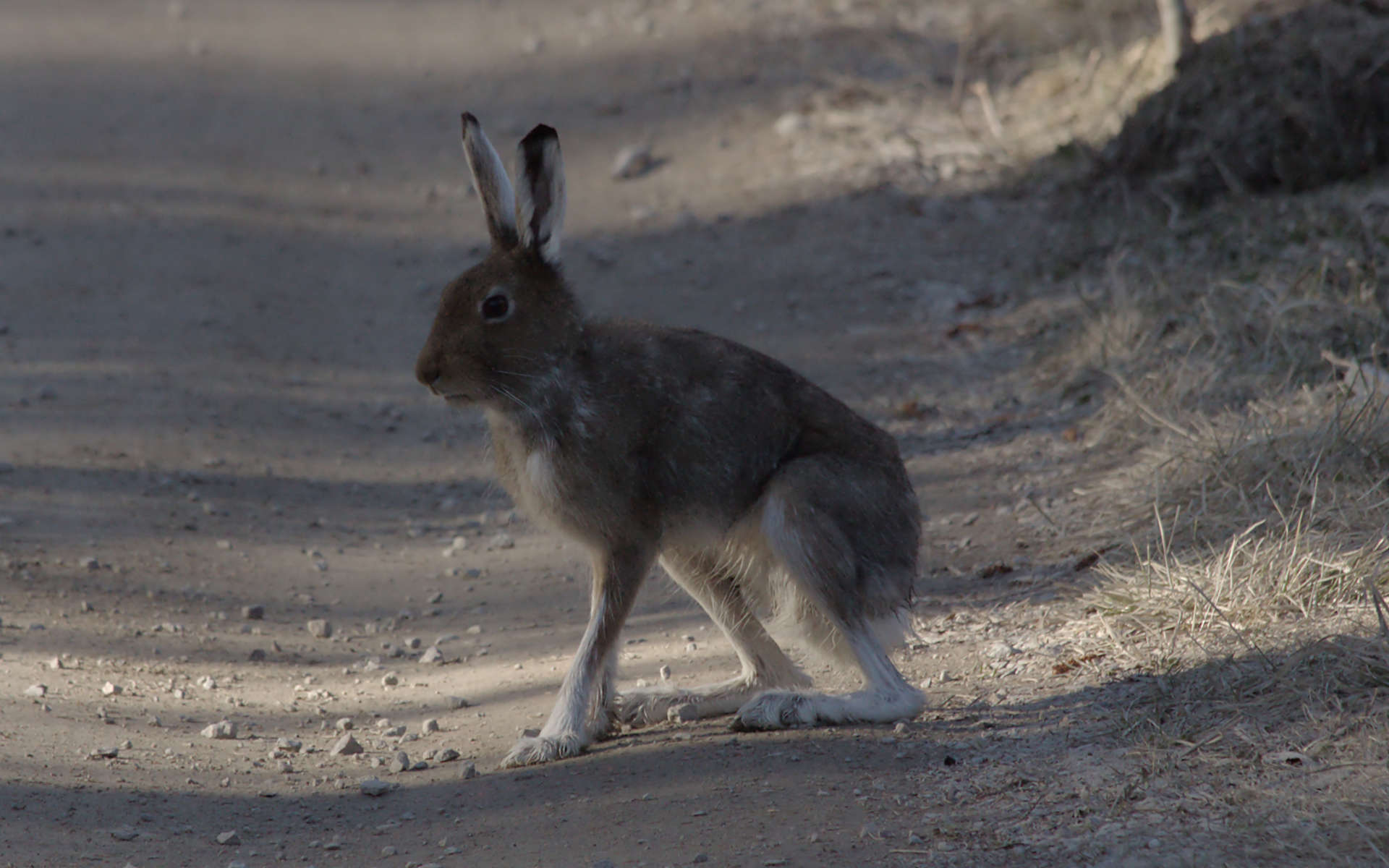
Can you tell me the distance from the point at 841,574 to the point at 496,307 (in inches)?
59.8

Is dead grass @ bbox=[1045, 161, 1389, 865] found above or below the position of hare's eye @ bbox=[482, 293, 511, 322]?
below

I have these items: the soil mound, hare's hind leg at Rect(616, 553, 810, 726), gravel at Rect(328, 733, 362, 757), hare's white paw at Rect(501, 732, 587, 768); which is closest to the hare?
hare's white paw at Rect(501, 732, 587, 768)

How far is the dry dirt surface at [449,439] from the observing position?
4277 millimetres

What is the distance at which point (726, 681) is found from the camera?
532 cm

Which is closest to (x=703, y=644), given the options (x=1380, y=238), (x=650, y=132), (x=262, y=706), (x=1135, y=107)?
(x=262, y=706)

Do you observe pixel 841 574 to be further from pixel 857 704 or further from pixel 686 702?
pixel 686 702

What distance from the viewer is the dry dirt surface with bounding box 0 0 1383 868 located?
4277 millimetres

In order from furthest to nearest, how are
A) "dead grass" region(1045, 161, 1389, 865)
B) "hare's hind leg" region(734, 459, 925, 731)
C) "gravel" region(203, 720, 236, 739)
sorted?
"gravel" region(203, 720, 236, 739)
"hare's hind leg" region(734, 459, 925, 731)
"dead grass" region(1045, 161, 1389, 865)

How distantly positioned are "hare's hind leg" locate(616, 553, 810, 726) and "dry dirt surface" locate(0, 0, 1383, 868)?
0.39 feet

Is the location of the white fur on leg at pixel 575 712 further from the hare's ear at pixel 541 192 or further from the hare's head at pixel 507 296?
the hare's ear at pixel 541 192

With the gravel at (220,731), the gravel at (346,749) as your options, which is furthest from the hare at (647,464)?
the gravel at (220,731)

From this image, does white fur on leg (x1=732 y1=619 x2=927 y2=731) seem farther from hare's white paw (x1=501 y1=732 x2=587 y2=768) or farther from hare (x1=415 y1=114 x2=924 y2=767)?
hare's white paw (x1=501 y1=732 x2=587 y2=768)

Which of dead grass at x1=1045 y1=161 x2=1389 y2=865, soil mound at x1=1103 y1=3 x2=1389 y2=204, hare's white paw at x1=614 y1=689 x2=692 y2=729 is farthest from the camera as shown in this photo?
soil mound at x1=1103 y1=3 x2=1389 y2=204

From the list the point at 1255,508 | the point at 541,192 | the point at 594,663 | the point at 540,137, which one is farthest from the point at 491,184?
the point at 1255,508
